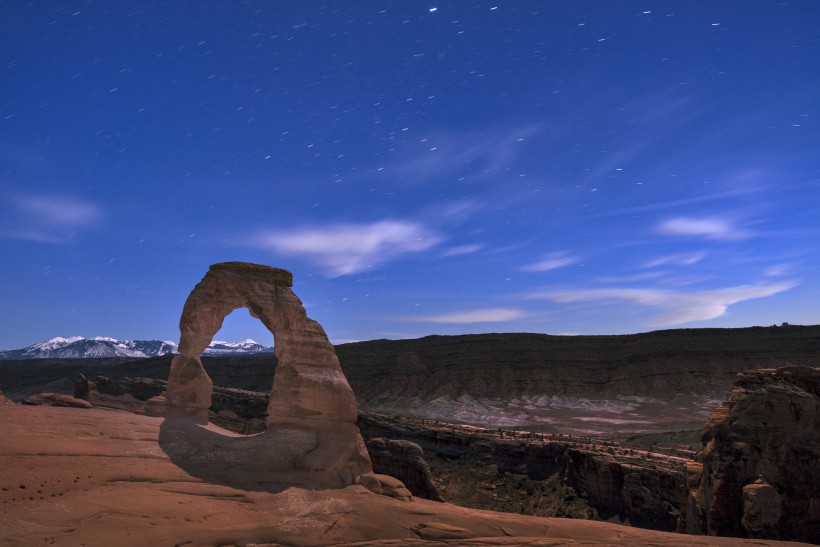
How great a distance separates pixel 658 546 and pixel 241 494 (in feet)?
32.3

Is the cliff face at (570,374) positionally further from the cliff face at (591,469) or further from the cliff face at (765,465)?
the cliff face at (765,465)

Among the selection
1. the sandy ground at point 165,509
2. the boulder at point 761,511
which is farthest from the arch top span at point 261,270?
the boulder at point 761,511

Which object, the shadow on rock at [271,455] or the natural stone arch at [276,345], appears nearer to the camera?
the shadow on rock at [271,455]

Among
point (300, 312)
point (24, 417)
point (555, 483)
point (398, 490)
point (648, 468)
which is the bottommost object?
point (555, 483)

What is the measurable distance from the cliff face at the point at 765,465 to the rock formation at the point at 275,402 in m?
9.94

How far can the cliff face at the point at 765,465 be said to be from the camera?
12.4 metres

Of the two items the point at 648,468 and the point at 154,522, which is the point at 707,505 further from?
the point at 154,522

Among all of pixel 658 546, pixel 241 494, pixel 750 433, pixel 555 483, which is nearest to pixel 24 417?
pixel 241 494

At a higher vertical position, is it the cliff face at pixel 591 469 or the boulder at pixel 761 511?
the boulder at pixel 761 511

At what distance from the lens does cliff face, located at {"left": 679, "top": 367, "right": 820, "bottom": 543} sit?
12.4 m

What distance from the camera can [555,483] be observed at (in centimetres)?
2611

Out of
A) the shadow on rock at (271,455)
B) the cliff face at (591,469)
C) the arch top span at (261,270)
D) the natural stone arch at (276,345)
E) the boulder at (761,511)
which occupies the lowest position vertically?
the cliff face at (591,469)

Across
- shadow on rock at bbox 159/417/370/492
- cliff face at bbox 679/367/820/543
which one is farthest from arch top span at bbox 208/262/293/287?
cliff face at bbox 679/367/820/543

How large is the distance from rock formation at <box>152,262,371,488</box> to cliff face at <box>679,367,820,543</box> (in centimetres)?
994
